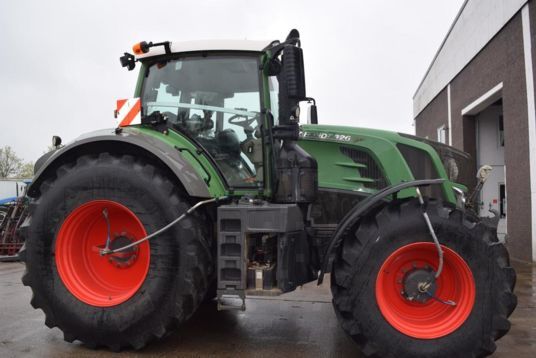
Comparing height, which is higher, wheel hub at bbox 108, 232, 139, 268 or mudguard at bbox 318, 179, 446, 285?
mudguard at bbox 318, 179, 446, 285

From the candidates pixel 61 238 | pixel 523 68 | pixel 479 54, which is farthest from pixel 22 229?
pixel 479 54

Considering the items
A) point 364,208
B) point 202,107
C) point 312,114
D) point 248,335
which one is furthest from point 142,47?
point 248,335

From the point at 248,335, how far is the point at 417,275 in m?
1.66

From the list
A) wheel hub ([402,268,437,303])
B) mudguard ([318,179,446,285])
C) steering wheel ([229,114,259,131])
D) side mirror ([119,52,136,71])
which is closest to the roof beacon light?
side mirror ([119,52,136,71])

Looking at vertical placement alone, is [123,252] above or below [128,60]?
below

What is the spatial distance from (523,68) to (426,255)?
8153 millimetres

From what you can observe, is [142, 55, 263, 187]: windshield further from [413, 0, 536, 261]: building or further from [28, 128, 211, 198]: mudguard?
[413, 0, 536, 261]: building

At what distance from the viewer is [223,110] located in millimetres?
4059

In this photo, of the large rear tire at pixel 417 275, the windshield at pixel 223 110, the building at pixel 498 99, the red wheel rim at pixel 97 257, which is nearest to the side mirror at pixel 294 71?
the windshield at pixel 223 110

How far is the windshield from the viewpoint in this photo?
13.2 feet

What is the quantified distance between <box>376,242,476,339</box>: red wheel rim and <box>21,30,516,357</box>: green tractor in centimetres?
1

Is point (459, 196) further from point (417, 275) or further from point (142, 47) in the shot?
point (142, 47)

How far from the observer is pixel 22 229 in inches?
153

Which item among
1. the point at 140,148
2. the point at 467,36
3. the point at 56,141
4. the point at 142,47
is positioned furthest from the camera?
the point at 467,36
